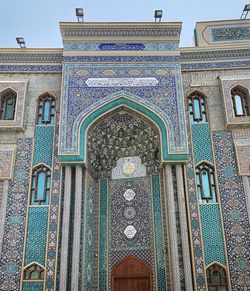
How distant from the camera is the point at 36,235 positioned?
29.2 ft

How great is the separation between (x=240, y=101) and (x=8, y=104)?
644 cm

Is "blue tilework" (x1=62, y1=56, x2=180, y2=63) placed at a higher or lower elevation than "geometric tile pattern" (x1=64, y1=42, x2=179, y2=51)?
lower

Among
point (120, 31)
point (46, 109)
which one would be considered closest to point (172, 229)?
point (46, 109)

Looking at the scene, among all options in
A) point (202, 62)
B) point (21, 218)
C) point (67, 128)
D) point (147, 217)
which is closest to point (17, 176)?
point (21, 218)

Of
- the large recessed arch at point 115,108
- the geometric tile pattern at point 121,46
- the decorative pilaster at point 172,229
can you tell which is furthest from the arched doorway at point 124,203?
the geometric tile pattern at point 121,46

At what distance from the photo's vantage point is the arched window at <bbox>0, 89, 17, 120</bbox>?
33.8 feet

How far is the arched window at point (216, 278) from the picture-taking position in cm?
849

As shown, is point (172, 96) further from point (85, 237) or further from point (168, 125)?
point (85, 237)

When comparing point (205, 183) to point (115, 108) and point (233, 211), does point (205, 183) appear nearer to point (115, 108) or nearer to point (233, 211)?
point (233, 211)

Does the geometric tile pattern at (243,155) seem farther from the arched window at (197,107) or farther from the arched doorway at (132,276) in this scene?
the arched doorway at (132,276)

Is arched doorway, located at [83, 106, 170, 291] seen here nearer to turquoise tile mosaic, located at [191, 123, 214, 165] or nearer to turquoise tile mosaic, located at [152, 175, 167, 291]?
turquoise tile mosaic, located at [152, 175, 167, 291]

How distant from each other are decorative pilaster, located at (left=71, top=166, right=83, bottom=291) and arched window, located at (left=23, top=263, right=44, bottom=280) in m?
0.78

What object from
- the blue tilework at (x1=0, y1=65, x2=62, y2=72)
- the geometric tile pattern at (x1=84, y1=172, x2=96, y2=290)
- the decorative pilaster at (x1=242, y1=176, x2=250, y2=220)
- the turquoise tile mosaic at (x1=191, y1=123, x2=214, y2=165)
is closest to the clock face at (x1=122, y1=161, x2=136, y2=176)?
the geometric tile pattern at (x1=84, y1=172, x2=96, y2=290)

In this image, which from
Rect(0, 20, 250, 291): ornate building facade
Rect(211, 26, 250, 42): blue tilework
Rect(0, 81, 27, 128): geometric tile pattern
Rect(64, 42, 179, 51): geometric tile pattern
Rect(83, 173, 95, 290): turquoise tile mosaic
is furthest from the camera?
Rect(211, 26, 250, 42): blue tilework
